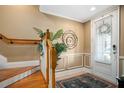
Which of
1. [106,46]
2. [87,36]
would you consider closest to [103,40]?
[106,46]

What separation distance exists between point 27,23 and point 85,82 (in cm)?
226

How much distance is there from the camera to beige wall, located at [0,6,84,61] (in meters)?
2.55

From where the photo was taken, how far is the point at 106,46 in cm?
282

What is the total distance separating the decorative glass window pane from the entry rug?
560mm

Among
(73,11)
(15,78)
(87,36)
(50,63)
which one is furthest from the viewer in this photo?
(87,36)

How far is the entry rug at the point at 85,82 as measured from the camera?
259 centimetres

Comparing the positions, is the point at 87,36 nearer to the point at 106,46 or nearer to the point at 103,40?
the point at 103,40

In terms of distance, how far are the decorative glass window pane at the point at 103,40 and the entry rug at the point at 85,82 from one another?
0.56 m

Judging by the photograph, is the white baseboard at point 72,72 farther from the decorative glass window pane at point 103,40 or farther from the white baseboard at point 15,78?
the white baseboard at point 15,78

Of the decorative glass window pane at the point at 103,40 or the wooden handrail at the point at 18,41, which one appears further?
A: the decorative glass window pane at the point at 103,40

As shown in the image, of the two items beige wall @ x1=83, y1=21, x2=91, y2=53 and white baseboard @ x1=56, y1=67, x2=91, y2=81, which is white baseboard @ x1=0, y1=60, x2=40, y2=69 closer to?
white baseboard @ x1=56, y1=67, x2=91, y2=81

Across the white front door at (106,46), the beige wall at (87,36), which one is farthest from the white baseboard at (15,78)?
the white front door at (106,46)

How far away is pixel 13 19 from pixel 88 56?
2.37m

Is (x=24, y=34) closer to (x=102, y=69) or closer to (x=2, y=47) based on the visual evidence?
(x=2, y=47)
